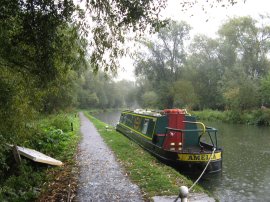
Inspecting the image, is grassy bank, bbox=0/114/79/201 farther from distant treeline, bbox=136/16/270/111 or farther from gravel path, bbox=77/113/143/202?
distant treeline, bbox=136/16/270/111

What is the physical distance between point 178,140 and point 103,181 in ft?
17.2

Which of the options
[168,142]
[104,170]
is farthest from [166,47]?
[104,170]

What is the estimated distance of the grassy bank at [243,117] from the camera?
1262 inches

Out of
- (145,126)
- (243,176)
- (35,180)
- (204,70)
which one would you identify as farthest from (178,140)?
(204,70)

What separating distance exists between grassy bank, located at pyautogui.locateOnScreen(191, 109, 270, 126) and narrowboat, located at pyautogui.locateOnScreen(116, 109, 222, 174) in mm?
18800

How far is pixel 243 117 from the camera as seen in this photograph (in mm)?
34562

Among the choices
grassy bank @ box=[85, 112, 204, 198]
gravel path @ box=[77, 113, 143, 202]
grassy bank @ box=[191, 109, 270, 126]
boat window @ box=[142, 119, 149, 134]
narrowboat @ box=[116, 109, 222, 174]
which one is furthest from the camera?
grassy bank @ box=[191, 109, 270, 126]

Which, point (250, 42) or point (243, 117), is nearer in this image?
point (243, 117)

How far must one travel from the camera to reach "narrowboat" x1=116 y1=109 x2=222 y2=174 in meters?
11.3

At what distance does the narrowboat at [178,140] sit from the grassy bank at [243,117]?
1880 centimetres

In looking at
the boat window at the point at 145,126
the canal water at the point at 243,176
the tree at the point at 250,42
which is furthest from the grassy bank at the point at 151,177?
the tree at the point at 250,42

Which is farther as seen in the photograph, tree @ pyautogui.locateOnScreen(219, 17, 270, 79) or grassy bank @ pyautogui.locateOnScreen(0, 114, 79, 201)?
tree @ pyautogui.locateOnScreen(219, 17, 270, 79)

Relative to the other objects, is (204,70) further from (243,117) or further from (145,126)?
(145,126)

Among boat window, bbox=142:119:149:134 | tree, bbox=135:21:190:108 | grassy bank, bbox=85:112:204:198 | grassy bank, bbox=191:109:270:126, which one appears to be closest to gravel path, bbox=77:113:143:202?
grassy bank, bbox=85:112:204:198
